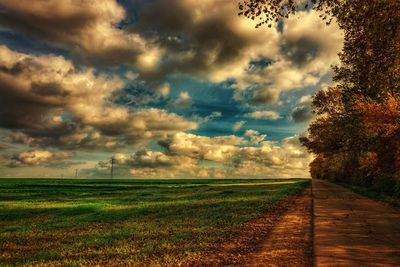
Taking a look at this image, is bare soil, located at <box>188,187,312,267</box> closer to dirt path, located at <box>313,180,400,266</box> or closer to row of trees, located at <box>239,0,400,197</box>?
dirt path, located at <box>313,180,400,266</box>

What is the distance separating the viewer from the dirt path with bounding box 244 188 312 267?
11.7 metres

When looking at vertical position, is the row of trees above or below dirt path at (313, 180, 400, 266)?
above

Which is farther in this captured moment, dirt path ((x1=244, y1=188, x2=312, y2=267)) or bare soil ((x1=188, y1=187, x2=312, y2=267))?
bare soil ((x1=188, y1=187, x2=312, y2=267))

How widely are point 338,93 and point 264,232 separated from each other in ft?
120

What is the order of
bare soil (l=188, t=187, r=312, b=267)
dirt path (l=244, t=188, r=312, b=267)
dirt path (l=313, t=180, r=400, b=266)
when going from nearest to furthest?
dirt path (l=313, t=180, r=400, b=266) < dirt path (l=244, t=188, r=312, b=267) < bare soil (l=188, t=187, r=312, b=267)

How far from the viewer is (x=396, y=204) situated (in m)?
29.8

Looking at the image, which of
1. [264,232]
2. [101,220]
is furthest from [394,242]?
[101,220]

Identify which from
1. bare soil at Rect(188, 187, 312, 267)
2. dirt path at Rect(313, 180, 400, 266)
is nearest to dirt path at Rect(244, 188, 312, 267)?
bare soil at Rect(188, 187, 312, 267)

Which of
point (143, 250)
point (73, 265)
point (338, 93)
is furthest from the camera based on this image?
point (338, 93)

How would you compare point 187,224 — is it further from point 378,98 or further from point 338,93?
point 338,93

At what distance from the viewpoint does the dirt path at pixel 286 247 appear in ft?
38.3

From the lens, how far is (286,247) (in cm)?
1383

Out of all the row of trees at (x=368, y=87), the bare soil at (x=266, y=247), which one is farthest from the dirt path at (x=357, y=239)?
the row of trees at (x=368, y=87)

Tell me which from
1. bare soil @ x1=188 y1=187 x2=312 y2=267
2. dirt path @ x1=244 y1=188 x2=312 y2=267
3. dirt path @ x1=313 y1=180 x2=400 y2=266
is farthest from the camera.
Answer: bare soil @ x1=188 y1=187 x2=312 y2=267
